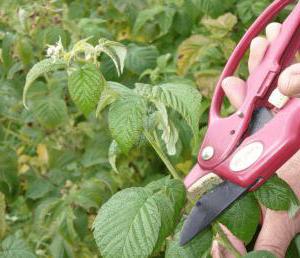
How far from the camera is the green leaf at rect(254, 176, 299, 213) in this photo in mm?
869

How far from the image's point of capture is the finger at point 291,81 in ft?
2.72

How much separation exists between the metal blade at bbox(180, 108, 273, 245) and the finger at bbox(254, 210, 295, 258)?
13cm

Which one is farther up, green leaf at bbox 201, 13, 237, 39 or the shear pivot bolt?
the shear pivot bolt

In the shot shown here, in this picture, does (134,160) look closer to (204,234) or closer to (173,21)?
(173,21)

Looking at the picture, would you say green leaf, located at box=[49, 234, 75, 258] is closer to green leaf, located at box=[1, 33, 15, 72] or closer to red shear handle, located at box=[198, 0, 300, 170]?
green leaf, located at box=[1, 33, 15, 72]

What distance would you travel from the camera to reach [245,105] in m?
0.96

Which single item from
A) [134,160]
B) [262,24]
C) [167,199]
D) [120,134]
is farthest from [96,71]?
[134,160]

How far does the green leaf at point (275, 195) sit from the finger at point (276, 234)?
8cm

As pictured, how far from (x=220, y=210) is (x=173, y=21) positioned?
106 centimetres

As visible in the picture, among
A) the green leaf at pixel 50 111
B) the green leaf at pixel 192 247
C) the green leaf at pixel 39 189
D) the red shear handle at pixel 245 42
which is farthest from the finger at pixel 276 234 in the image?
the green leaf at pixel 39 189

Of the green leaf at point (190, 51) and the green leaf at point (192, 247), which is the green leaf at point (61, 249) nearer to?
the green leaf at point (190, 51)

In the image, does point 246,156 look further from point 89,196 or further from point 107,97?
point 89,196

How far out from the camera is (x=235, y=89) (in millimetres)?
1009

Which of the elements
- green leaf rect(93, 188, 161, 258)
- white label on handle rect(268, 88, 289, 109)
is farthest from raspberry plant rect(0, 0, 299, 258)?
white label on handle rect(268, 88, 289, 109)
